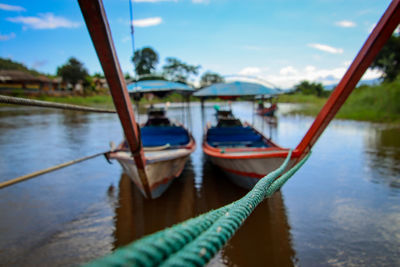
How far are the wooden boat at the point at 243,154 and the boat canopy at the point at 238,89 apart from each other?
1218 mm

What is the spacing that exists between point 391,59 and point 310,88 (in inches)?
1475

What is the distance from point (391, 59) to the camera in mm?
21328

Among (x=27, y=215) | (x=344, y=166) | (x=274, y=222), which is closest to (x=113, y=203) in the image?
(x=27, y=215)

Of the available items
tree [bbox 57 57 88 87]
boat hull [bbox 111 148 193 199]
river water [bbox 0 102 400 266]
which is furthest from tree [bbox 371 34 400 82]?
tree [bbox 57 57 88 87]

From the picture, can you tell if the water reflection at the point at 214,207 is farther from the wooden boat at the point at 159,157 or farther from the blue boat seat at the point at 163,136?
the blue boat seat at the point at 163,136

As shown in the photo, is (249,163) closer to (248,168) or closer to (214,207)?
(248,168)

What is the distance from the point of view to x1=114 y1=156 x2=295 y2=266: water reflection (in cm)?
384

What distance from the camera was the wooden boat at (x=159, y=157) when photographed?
4.85 metres

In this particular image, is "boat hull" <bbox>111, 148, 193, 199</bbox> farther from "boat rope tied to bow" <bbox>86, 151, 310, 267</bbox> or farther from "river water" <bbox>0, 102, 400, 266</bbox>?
"boat rope tied to bow" <bbox>86, 151, 310, 267</bbox>

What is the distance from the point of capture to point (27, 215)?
5.05 meters

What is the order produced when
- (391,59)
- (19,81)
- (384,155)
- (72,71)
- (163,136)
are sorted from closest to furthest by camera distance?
(163,136)
(384,155)
(391,59)
(19,81)
(72,71)

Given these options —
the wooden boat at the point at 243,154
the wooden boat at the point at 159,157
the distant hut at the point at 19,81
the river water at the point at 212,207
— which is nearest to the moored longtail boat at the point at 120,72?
the wooden boat at the point at 159,157

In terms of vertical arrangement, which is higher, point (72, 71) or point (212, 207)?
point (72, 71)

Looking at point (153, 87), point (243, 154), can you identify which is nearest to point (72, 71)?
point (153, 87)
